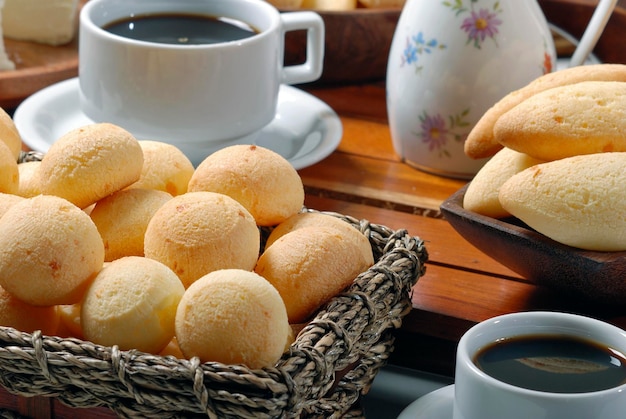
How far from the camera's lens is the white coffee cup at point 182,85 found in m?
0.77

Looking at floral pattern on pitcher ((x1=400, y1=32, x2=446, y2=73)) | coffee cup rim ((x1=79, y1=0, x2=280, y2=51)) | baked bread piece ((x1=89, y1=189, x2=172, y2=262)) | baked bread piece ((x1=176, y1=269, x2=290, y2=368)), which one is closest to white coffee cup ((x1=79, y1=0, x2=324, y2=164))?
coffee cup rim ((x1=79, y1=0, x2=280, y2=51))

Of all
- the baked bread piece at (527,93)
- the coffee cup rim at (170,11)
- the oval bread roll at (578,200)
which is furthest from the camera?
the coffee cup rim at (170,11)

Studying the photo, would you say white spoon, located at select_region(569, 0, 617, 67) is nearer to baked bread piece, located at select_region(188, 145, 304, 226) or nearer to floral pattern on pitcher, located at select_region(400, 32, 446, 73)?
floral pattern on pitcher, located at select_region(400, 32, 446, 73)

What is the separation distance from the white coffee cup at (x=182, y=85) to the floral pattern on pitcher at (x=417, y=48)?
111 mm

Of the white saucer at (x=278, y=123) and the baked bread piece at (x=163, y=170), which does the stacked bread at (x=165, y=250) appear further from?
the white saucer at (x=278, y=123)

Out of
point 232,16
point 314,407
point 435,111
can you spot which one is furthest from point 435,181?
point 314,407

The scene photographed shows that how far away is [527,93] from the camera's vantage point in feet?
2.21

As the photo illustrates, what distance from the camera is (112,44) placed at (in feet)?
2.54

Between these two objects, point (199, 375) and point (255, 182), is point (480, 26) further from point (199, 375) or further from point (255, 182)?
point (199, 375)

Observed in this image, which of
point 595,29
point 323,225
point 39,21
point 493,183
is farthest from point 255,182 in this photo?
point 39,21

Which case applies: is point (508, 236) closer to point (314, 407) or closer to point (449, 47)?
point (314, 407)

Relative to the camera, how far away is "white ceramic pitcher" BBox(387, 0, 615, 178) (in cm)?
81

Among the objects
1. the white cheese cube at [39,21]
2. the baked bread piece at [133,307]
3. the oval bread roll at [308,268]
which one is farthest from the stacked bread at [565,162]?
the white cheese cube at [39,21]

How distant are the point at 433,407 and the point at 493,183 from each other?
164 mm
